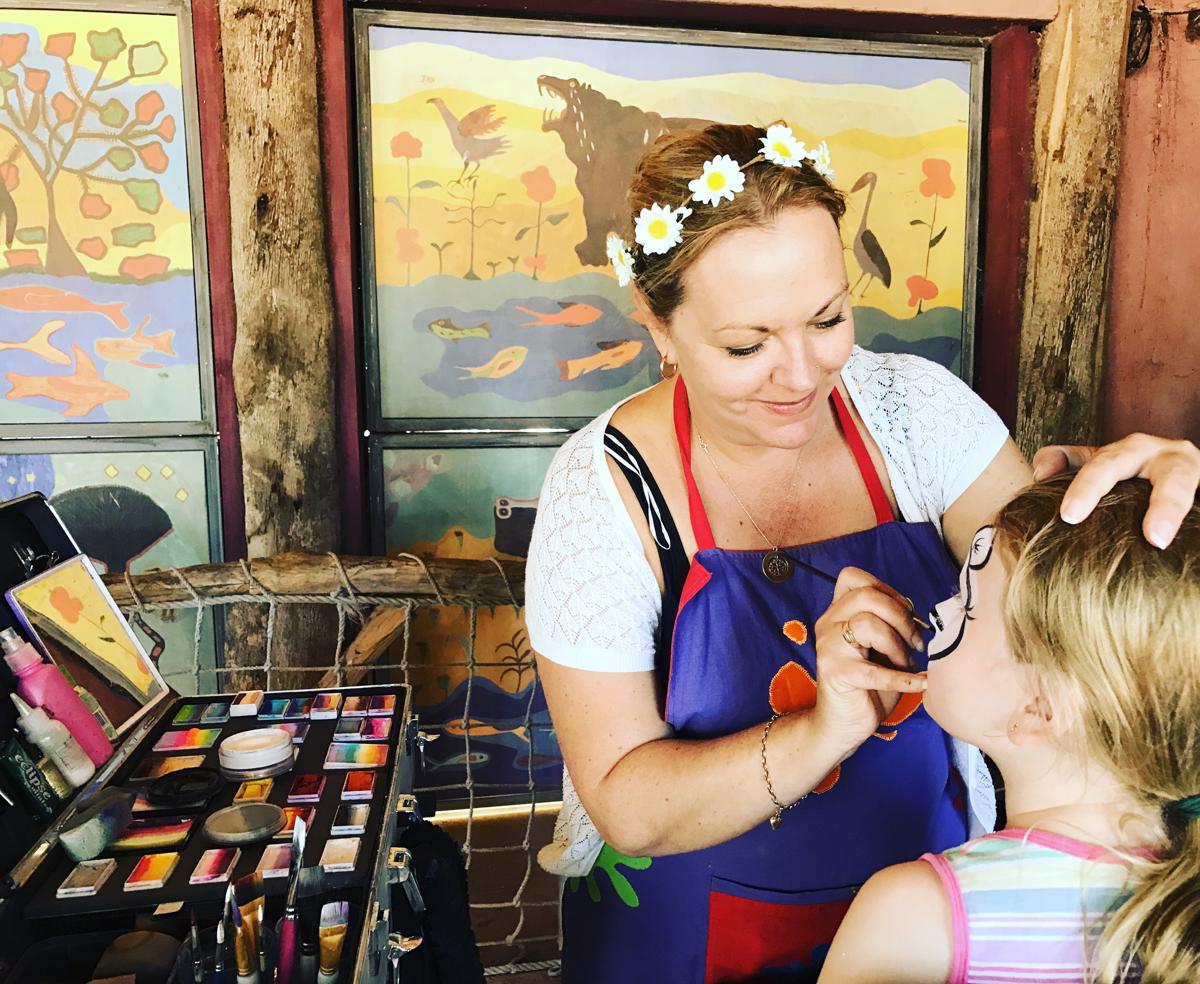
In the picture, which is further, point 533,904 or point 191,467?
point 191,467

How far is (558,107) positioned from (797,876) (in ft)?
8.30

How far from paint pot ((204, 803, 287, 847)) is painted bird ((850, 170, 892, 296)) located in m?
2.79

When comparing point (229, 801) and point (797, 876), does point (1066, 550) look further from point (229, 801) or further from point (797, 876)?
point (229, 801)

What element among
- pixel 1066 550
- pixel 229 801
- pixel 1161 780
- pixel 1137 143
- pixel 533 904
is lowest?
pixel 533 904

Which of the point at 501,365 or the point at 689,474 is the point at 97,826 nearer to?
the point at 689,474

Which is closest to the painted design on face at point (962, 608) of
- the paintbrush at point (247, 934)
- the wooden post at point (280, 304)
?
the paintbrush at point (247, 934)

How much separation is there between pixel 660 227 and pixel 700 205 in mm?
58

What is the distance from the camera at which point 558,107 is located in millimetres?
3143

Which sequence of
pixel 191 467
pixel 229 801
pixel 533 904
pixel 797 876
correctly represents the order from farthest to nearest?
pixel 191 467 < pixel 533 904 < pixel 797 876 < pixel 229 801

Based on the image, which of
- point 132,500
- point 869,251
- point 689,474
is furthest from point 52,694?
point 869,251

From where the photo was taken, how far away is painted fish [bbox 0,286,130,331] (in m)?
2.96

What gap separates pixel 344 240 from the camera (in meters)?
3.01

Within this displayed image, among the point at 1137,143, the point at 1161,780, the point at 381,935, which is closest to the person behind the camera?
the point at 1161,780

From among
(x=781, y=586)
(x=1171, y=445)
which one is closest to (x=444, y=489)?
(x=781, y=586)
